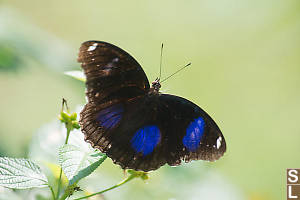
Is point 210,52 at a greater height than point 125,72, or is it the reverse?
point 210,52

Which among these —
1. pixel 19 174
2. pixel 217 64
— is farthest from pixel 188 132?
pixel 217 64

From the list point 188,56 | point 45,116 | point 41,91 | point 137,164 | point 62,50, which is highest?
point 188,56

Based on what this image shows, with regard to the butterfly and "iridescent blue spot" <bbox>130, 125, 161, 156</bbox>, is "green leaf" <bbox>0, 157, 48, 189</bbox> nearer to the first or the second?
the butterfly

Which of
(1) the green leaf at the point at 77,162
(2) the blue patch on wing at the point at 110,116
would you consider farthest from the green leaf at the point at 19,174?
(2) the blue patch on wing at the point at 110,116

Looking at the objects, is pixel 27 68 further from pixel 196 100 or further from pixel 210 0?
pixel 210 0

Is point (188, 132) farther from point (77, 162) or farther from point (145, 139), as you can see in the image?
point (77, 162)

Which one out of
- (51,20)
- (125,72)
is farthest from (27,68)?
(51,20)
